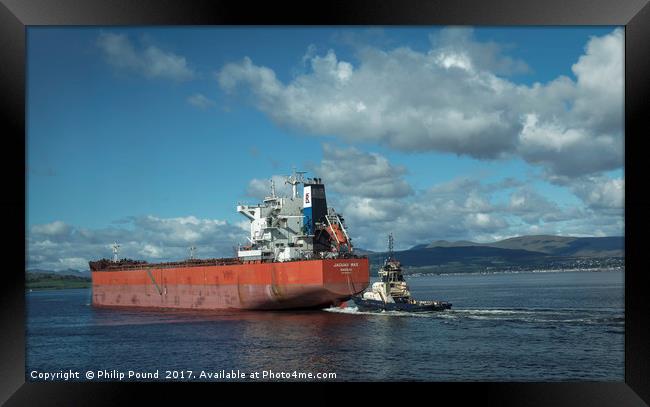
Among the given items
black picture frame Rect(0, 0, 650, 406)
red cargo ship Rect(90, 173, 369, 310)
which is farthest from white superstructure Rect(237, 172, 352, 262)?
black picture frame Rect(0, 0, 650, 406)

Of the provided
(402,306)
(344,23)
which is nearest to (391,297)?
(402,306)

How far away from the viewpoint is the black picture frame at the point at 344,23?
837 centimetres

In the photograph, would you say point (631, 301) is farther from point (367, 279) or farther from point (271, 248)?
point (271, 248)

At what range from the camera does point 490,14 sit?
332 inches

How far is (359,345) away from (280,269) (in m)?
7.13

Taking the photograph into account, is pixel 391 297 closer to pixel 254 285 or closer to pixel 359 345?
pixel 254 285

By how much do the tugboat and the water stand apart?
0.46 meters

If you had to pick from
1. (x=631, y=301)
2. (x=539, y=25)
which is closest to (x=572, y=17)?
(x=539, y=25)

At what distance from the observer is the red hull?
70.9 ft

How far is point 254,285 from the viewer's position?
2331cm

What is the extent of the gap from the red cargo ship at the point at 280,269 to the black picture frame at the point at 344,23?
12758 mm

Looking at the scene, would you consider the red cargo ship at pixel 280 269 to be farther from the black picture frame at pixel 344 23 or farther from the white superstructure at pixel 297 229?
the black picture frame at pixel 344 23

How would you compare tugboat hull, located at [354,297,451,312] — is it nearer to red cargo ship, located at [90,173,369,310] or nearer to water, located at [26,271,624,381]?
water, located at [26,271,624,381]

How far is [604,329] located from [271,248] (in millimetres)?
11662
